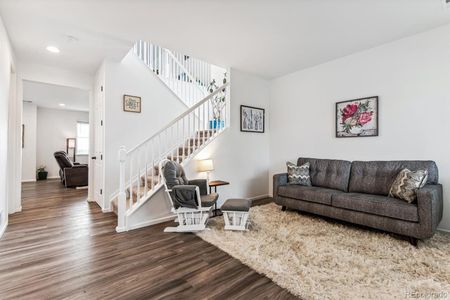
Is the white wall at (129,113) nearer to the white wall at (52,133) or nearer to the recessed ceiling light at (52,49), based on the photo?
the recessed ceiling light at (52,49)

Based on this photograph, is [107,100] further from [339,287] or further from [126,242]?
[339,287]

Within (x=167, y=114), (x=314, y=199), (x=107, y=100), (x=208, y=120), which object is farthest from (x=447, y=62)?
(x=107, y=100)

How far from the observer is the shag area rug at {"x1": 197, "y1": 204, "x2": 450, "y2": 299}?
1.69 m

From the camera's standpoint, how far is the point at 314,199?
3215mm

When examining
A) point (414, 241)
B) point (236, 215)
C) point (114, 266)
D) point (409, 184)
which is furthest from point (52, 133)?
point (414, 241)

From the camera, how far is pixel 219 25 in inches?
110

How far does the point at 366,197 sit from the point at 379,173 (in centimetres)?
56

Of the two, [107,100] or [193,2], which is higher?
[193,2]

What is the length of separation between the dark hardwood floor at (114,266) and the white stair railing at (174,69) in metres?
3.01

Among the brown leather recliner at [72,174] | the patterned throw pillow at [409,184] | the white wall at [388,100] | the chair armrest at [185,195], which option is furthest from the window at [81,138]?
the patterned throw pillow at [409,184]

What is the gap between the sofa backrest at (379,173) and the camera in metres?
2.79

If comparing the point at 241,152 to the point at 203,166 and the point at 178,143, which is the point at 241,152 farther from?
the point at 178,143

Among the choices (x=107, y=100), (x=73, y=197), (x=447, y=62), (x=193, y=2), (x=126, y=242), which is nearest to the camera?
(x=193, y=2)

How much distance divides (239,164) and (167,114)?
72.9 inches
